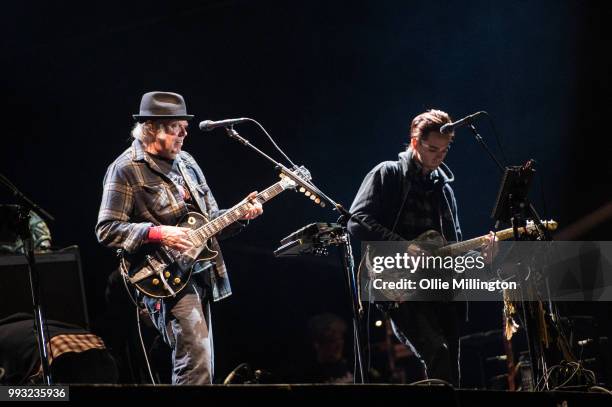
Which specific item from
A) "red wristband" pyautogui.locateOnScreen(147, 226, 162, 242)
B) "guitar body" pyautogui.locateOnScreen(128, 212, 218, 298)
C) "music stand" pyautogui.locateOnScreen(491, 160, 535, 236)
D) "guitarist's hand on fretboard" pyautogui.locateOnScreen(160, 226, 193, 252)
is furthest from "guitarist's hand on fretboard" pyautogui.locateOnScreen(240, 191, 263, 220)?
"music stand" pyautogui.locateOnScreen(491, 160, 535, 236)

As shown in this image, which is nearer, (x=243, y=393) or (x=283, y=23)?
(x=243, y=393)

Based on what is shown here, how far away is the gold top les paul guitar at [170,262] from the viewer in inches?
179

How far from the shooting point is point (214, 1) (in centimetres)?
768

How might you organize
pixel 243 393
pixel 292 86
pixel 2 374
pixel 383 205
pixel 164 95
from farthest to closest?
1. pixel 292 86
2. pixel 383 205
3. pixel 164 95
4. pixel 2 374
5. pixel 243 393

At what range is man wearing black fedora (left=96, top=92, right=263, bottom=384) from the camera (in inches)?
176

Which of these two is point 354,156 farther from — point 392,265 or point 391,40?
point 392,265

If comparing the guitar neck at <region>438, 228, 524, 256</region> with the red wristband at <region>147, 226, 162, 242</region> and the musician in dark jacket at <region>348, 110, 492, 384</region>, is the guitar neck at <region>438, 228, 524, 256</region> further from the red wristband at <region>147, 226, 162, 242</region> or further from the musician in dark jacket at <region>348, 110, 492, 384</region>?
the red wristband at <region>147, 226, 162, 242</region>

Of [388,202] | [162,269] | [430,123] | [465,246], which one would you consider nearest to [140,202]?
[162,269]

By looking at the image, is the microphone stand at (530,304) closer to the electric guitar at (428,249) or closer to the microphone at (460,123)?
the electric guitar at (428,249)

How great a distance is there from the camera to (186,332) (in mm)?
4453

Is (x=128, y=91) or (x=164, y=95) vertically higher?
(x=128, y=91)

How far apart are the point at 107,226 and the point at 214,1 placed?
12.2 feet

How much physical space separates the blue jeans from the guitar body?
6 centimetres

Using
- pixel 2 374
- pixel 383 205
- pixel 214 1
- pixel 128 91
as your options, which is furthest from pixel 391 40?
pixel 2 374
